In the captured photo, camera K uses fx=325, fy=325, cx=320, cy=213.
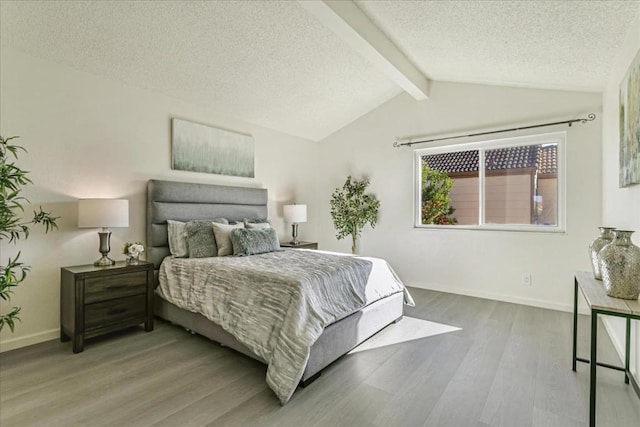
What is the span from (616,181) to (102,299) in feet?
14.8

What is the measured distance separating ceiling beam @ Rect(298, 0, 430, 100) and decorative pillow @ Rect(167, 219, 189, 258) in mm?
2476

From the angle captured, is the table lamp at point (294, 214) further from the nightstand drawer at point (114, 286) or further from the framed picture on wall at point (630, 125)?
the framed picture on wall at point (630, 125)

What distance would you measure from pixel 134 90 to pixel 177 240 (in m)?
1.68

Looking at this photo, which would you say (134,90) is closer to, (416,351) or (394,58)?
(394,58)

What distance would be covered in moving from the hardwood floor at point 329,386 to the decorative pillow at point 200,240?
82 centimetres

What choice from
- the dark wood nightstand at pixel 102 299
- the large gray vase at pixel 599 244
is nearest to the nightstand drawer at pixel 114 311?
the dark wood nightstand at pixel 102 299

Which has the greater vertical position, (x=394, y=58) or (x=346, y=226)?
(x=394, y=58)

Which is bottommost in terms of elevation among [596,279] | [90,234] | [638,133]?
[596,279]

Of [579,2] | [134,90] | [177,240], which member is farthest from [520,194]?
[134,90]

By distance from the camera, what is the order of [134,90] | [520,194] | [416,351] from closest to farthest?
1. [416,351]
2. [134,90]
3. [520,194]

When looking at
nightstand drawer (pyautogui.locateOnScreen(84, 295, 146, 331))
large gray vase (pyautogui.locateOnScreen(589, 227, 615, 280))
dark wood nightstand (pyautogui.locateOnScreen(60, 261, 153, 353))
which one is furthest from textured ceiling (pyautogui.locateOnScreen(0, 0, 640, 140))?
nightstand drawer (pyautogui.locateOnScreen(84, 295, 146, 331))

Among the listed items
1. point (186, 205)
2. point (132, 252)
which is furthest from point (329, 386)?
point (186, 205)

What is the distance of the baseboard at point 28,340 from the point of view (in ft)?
8.76

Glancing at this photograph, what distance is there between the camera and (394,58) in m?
3.53
